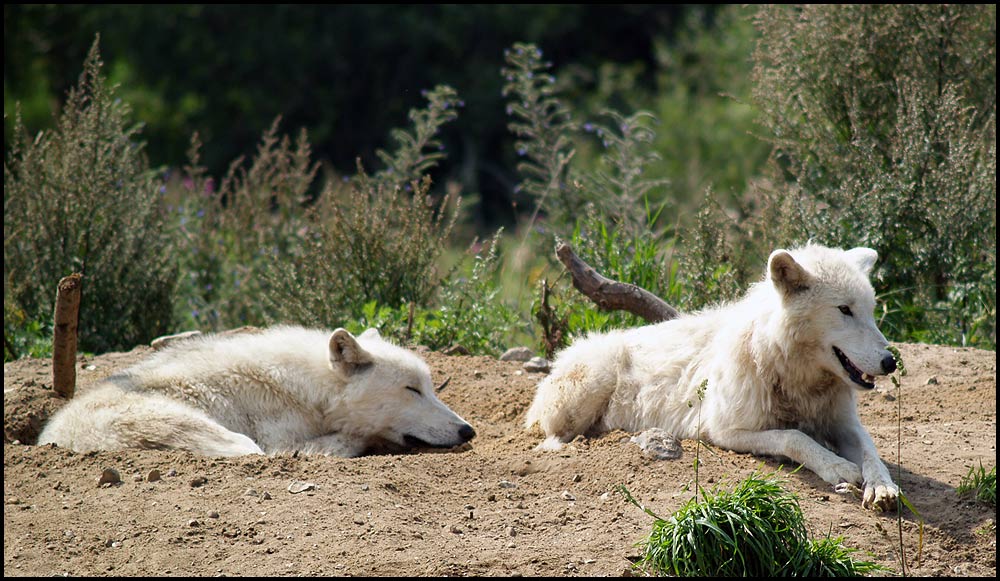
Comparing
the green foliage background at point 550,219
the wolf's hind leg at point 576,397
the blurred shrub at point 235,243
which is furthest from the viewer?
the blurred shrub at point 235,243

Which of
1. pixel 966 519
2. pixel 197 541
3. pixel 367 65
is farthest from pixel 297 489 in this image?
pixel 367 65

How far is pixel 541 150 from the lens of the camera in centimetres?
1017

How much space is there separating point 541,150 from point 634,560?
6.36 m

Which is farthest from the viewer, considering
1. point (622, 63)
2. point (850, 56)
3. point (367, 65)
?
point (622, 63)

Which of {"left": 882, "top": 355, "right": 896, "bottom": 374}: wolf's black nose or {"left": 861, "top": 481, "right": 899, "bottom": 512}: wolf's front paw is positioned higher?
{"left": 882, "top": 355, "right": 896, "bottom": 374}: wolf's black nose

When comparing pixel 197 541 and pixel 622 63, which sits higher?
pixel 622 63

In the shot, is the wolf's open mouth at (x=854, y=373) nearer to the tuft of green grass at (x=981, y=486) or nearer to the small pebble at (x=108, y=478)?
the tuft of green grass at (x=981, y=486)

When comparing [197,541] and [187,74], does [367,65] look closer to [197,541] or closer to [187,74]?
[187,74]

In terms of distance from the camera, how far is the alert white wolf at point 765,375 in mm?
5227

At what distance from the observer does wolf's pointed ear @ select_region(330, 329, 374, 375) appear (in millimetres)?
6570

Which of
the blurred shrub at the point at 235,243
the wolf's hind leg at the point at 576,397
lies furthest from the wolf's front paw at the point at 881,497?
the blurred shrub at the point at 235,243

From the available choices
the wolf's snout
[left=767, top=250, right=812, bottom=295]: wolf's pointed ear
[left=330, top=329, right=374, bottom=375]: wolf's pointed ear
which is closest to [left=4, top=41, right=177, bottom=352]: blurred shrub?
[left=330, top=329, right=374, bottom=375]: wolf's pointed ear

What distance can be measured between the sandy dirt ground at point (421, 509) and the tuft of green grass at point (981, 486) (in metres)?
0.05

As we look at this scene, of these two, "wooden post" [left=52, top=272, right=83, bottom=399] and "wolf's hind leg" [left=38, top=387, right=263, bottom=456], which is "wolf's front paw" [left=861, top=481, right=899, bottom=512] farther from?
"wooden post" [left=52, top=272, right=83, bottom=399]
